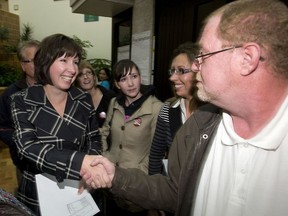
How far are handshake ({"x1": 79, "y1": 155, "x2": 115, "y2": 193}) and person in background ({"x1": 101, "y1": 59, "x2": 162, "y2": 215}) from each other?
90cm

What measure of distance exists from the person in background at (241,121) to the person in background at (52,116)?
62cm

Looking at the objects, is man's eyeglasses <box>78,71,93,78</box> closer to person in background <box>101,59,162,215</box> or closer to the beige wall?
person in background <box>101,59,162,215</box>

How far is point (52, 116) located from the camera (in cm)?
155

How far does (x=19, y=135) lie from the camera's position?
1.43 m

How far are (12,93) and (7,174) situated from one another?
9.05ft

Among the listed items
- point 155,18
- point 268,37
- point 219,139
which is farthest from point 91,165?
point 155,18

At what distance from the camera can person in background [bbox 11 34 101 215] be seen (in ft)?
4.64

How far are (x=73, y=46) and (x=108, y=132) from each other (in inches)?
43.2

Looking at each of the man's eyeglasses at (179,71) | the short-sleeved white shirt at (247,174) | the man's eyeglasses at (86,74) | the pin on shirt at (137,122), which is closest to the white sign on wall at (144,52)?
the man's eyeglasses at (86,74)

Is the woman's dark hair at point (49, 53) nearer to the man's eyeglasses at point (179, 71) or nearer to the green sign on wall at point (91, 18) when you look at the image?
the man's eyeglasses at point (179, 71)

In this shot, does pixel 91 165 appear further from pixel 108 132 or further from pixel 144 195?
pixel 108 132

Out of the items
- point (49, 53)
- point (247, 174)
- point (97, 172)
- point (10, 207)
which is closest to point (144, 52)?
point (49, 53)

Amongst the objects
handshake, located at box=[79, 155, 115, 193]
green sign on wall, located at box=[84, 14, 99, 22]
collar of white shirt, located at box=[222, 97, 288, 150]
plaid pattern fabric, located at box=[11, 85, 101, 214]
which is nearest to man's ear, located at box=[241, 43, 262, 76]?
collar of white shirt, located at box=[222, 97, 288, 150]

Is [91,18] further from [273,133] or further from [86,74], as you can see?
[273,133]
